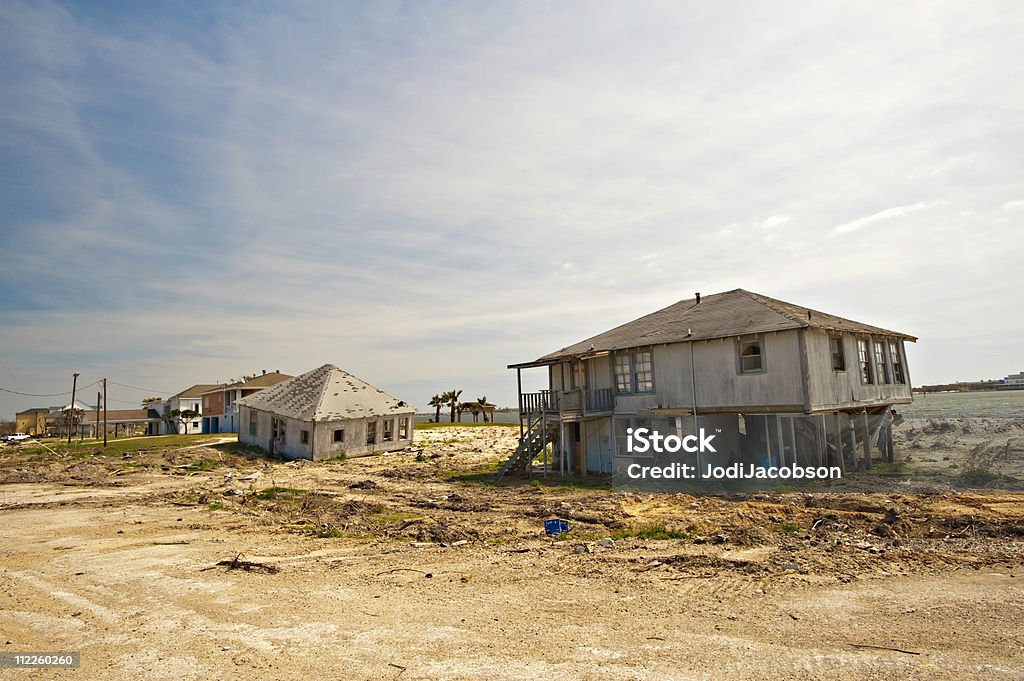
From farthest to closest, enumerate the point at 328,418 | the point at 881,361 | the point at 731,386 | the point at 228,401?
the point at 228,401, the point at 328,418, the point at 881,361, the point at 731,386

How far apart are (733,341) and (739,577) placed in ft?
43.3

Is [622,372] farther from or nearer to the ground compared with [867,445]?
farther from the ground

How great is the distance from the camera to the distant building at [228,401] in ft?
194

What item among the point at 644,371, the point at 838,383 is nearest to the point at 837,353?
the point at 838,383

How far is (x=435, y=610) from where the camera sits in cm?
789

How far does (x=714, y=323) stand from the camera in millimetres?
22172

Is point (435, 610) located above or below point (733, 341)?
below

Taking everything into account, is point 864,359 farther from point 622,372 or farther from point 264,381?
point 264,381

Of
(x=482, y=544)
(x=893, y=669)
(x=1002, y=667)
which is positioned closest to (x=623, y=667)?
(x=893, y=669)

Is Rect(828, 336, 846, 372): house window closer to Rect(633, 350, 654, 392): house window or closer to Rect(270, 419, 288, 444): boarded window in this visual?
Rect(633, 350, 654, 392): house window

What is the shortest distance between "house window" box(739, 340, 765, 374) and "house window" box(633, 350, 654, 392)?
3661 millimetres

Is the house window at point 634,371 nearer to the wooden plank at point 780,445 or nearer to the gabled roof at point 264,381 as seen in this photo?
the wooden plank at point 780,445

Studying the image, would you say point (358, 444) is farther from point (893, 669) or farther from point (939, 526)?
point (893, 669)

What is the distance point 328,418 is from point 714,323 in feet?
72.3
